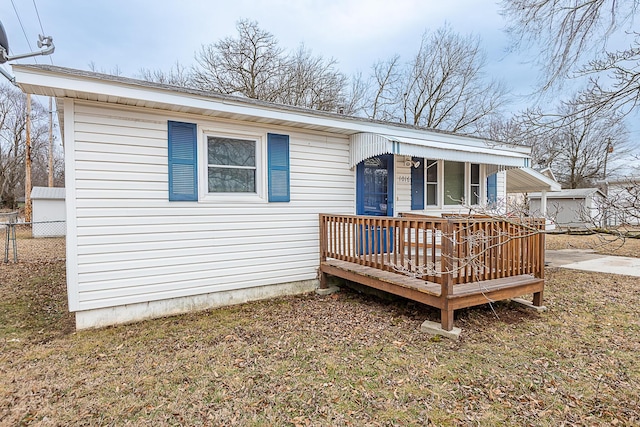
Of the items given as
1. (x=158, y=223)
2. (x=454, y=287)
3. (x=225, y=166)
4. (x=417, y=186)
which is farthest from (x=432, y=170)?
(x=158, y=223)

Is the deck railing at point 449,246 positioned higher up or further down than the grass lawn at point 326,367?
higher up

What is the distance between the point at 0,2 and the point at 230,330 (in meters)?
15.0

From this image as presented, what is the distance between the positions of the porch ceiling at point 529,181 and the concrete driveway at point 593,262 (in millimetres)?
2058

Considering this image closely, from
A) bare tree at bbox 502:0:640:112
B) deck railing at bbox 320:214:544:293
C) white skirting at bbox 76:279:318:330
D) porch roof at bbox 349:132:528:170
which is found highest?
bare tree at bbox 502:0:640:112

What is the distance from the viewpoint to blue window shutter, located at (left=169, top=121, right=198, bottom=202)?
4.75 meters

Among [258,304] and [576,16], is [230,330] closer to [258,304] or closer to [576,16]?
[258,304]

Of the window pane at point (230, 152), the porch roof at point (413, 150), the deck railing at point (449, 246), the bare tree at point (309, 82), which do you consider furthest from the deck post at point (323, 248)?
the bare tree at point (309, 82)

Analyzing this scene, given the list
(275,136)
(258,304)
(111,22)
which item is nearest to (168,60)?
(111,22)

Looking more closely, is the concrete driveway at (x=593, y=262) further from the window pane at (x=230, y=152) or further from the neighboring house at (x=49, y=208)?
the neighboring house at (x=49, y=208)

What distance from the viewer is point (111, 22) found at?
15289mm

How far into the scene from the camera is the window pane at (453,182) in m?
7.71

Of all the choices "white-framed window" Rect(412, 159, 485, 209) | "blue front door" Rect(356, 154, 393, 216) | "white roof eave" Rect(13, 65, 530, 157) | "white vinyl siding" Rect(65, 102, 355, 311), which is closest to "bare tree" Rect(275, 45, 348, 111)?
"white-framed window" Rect(412, 159, 485, 209)

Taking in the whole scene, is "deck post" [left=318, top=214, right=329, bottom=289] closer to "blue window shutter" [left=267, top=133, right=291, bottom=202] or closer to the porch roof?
"blue window shutter" [left=267, top=133, right=291, bottom=202]

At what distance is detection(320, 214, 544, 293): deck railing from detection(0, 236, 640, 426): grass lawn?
2.31 ft
